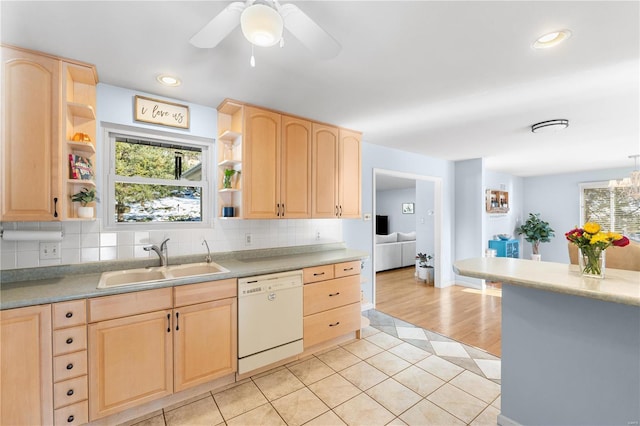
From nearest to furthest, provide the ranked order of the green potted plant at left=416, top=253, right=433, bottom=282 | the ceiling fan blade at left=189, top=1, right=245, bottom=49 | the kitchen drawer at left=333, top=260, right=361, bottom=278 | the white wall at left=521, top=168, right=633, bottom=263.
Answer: the ceiling fan blade at left=189, top=1, right=245, bottom=49 < the kitchen drawer at left=333, top=260, right=361, bottom=278 < the green potted plant at left=416, top=253, right=433, bottom=282 < the white wall at left=521, top=168, right=633, bottom=263

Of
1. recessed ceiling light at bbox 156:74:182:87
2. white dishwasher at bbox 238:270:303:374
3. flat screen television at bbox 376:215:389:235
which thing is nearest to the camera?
recessed ceiling light at bbox 156:74:182:87

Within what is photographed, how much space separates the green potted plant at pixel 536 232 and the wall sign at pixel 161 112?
7845 mm

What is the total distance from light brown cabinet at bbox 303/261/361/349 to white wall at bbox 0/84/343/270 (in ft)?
2.25

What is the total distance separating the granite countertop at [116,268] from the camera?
1611 millimetres

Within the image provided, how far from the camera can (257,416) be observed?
1.90 m

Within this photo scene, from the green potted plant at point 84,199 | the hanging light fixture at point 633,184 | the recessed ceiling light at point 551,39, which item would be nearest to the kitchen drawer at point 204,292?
the green potted plant at point 84,199

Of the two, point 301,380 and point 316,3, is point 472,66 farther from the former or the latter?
point 301,380

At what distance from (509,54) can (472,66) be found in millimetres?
216

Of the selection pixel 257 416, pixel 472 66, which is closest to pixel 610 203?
pixel 472 66

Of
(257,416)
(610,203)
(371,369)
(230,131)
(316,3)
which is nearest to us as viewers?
(316,3)

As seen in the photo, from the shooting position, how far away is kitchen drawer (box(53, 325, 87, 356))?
1.62m

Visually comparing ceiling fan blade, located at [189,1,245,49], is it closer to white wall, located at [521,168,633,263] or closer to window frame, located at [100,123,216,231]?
window frame, located at [100,123,216,231]

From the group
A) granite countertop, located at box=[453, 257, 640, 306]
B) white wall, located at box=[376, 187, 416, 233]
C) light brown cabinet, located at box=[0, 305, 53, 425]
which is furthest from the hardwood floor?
white wall, located at box=[376, 187, 416, 233]

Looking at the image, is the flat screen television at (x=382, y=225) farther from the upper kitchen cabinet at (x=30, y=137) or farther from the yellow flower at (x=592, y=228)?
the upper kitchen cabinet at (x=30, y=137)
